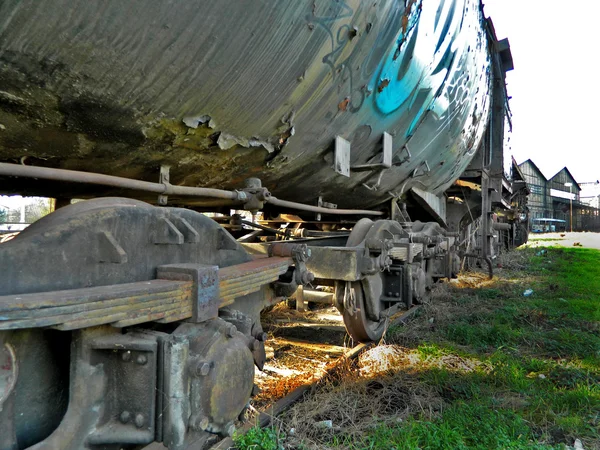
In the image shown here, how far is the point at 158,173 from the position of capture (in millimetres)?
2199

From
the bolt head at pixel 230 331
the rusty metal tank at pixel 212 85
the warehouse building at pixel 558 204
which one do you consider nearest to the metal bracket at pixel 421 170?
the rusty metal tank at pixel 212 85

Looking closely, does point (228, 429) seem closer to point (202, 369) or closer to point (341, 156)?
point (202, 369)

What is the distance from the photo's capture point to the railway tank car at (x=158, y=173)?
1.30 m

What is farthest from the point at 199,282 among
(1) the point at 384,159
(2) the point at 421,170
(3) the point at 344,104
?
(2) the point at 421,170

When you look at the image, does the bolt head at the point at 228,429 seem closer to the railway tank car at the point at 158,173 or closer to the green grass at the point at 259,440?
the railway tank car at the point at 158,173

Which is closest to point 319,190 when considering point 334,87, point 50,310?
point 334,87

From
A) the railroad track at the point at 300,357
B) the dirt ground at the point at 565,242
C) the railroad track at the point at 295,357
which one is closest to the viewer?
the railroad track at the point at 300,357

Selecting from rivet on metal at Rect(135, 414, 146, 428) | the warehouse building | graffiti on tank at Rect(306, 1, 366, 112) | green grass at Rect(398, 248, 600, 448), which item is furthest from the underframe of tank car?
the warehouse building

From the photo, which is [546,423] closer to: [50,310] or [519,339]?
[519,339]

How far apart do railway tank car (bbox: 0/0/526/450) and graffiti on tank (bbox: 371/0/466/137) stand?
26 mm

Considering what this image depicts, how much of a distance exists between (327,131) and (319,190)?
85 centimetres

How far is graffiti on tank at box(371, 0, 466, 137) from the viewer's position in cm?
281

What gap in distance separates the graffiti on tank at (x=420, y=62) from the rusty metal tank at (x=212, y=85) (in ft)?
0.05

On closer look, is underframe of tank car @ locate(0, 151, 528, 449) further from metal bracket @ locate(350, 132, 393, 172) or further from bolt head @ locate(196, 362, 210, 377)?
metal bracket @ locate(350, 132, 393, 172)
